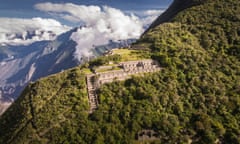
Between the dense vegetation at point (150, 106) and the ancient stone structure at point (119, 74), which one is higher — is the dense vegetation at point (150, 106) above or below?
below

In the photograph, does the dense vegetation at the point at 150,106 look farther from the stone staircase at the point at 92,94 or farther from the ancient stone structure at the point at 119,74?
the ancient stone structure at the point at 119,74

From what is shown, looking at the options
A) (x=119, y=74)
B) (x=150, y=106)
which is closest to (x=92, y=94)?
(x=119, y=74)

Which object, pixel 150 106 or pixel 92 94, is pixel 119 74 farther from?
pixel 150 106

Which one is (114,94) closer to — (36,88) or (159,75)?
(159,75)

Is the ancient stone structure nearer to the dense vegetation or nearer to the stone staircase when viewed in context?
the stone staircase

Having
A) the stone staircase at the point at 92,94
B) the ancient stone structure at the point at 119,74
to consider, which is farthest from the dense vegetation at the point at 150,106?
the ancient stone structure at the point at 119,74

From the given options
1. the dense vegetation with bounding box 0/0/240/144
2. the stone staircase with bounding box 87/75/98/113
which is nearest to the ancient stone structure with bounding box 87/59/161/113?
the stone staircase with bounding box 87/75/98/113
